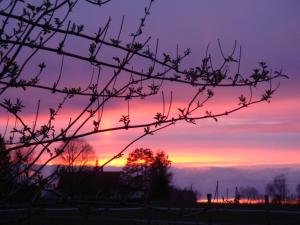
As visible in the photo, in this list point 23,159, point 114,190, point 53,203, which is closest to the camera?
point 53,203

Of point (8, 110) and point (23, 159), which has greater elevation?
point (8, 110)

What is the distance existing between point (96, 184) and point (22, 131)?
433mm

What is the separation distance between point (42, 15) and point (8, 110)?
49 cm

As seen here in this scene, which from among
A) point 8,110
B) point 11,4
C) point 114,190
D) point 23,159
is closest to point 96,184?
point 114,190

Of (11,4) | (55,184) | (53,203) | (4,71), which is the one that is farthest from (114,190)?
(11,4)

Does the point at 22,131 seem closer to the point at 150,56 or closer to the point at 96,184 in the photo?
the point at 96,184

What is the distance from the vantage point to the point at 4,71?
239 centimetres

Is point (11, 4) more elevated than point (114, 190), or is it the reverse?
point (11, 4)

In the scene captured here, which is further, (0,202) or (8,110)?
(8,110)

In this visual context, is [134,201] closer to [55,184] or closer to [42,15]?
[55,184]

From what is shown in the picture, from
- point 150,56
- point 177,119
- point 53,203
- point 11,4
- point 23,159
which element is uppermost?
point 11,4

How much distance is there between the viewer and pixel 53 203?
227 centimetres

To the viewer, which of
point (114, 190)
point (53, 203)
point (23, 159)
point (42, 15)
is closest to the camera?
point (53, 203)

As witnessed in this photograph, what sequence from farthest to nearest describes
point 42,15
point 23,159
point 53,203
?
point 23,159, point 42,15, point 53,203
